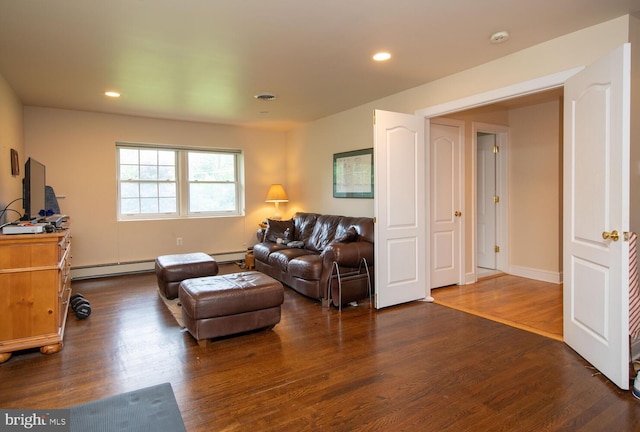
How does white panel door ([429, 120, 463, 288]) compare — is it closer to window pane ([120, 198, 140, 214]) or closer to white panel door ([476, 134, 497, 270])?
white panel door ([476, 134, 497, 270])

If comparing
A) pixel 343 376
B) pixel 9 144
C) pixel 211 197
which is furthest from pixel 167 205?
pixel 343 376

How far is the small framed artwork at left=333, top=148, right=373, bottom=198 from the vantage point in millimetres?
5109

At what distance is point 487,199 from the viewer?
5637 millimetres

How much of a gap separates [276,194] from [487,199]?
3464 millimetres

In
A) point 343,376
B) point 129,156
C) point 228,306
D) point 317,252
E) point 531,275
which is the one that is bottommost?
point 343,376

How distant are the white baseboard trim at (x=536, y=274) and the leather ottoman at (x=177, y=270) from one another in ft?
13.7

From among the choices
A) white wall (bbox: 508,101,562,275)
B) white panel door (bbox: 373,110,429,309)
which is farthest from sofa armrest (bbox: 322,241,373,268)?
white wall (bbox: 508,101,562,275)

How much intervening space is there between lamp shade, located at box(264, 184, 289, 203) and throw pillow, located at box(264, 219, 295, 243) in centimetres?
82

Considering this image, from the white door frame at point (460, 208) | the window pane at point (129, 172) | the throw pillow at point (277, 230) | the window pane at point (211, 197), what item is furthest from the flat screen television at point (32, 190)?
the white door frame at point (460, 208)

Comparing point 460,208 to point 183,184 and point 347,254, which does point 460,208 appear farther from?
point 183,184

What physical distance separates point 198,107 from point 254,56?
7.12 ft

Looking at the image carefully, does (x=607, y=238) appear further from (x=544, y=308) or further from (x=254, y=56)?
(x=254, y=56)

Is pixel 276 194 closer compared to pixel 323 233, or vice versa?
pixel 323 233

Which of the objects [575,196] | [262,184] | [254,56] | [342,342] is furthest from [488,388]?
[262,184]
